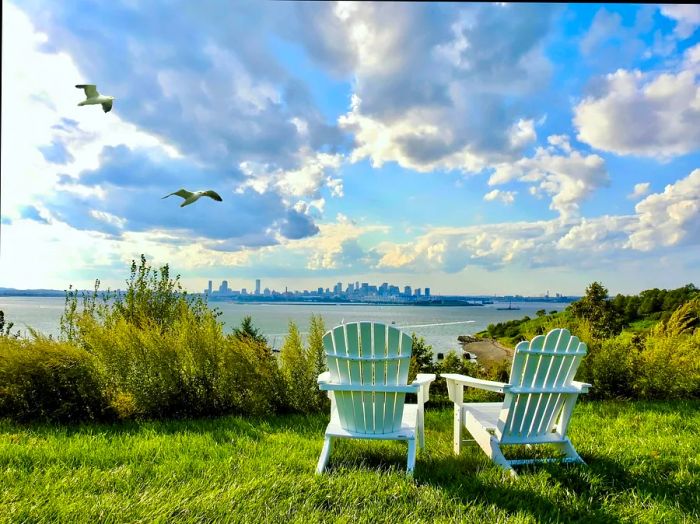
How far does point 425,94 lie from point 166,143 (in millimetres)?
3136

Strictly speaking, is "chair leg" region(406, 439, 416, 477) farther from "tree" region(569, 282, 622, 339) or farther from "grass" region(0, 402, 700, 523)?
"tree" region(569, 282, 622, 339)

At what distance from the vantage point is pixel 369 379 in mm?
3266

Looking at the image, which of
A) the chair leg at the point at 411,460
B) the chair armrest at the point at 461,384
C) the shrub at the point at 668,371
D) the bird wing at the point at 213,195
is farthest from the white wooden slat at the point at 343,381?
the shrub at the point at 668,371

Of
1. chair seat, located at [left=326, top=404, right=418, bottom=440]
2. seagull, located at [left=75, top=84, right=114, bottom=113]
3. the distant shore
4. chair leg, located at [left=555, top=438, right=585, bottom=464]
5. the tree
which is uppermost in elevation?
seagull, located at [left=75, top=84, right=114, bottom=113]

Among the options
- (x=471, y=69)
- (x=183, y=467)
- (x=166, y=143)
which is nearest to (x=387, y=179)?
(x=166, y=143)

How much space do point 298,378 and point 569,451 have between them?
8.24 feet

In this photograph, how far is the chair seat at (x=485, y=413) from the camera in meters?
3.23

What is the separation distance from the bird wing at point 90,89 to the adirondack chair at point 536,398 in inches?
111

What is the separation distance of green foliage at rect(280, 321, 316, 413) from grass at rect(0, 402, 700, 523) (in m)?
0.76

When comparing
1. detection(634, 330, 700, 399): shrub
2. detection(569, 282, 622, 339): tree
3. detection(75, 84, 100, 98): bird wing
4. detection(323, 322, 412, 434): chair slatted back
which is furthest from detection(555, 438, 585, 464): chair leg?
detection(569, 282, 622, 339): tree

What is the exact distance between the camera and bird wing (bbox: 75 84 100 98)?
8.52ft

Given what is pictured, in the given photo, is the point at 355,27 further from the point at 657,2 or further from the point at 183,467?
the point at 183,467

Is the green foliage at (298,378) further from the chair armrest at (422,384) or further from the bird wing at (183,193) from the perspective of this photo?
the bird wing at (183,193)

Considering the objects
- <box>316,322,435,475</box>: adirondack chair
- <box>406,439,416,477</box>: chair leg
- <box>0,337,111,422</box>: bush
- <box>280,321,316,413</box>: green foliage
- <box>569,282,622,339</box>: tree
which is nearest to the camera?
<box>406,439,416,477</box>: chair leg
